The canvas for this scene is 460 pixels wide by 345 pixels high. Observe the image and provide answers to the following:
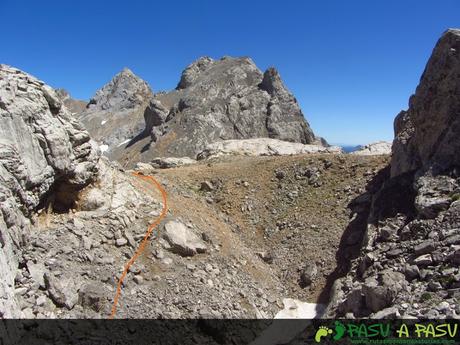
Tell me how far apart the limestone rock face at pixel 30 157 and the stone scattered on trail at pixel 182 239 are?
4.79 metres

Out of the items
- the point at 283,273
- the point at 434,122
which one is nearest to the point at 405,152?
the point at 434,122

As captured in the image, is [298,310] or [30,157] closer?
[30,157]

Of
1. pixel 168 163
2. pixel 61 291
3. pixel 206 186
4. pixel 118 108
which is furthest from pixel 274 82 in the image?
pixel 61 291

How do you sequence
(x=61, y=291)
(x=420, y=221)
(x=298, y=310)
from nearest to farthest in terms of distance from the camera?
(x=61, y=291) → (x=420, y=221) → (x=298, y=310)

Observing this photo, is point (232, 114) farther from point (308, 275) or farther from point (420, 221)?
point (420, 221)

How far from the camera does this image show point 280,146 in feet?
171

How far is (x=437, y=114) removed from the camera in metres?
22.2

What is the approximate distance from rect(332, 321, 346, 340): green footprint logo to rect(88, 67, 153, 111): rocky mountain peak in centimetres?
11177

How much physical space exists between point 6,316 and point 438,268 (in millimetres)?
14994

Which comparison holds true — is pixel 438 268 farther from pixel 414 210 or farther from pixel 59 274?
pixel 59 274

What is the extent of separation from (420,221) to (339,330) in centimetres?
663

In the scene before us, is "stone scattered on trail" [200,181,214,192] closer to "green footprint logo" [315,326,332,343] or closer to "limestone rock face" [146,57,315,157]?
"green footprint logo" [315,326,332,343]

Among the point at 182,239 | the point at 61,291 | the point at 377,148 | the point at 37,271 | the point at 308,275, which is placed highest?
the point at 377,148

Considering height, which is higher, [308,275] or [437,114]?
[437,114]
